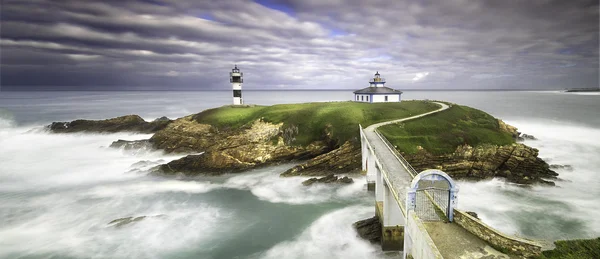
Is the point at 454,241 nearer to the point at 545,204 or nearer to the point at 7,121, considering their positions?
the point at 545,204

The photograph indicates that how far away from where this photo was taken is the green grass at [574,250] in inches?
479

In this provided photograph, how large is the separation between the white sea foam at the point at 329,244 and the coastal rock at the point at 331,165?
1082cm

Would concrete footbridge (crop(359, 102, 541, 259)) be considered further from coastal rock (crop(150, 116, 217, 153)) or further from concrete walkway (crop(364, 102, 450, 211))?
coastal rock (crop(150, 116, 217, 153))

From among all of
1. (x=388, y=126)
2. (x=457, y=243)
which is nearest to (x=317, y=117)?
(x=388, y=126)

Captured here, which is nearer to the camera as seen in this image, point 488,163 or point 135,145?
point 488,163

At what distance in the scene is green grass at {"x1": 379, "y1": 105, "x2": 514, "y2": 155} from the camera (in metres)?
37.8

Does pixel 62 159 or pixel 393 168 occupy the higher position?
pixel 393 168

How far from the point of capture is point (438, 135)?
133ft

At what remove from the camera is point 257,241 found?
23625 millimetres

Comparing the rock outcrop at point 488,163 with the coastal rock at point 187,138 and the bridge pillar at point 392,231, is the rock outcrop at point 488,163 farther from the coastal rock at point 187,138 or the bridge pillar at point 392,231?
the coastal rock at point 187,138

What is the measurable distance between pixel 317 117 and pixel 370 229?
94.8 feet

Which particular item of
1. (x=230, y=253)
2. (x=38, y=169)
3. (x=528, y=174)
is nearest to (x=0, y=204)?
(x=38, y=169)

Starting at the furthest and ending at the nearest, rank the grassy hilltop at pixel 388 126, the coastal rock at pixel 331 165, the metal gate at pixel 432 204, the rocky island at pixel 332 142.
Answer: the grassy hilltop at pixel 388 126
the coastal rock at pixel 331 165
the rocky island at pixel 332 142
the metal gate at pixel 432 204

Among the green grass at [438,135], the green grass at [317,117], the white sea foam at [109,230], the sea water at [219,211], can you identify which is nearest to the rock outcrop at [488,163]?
the green grass at [438,135]
